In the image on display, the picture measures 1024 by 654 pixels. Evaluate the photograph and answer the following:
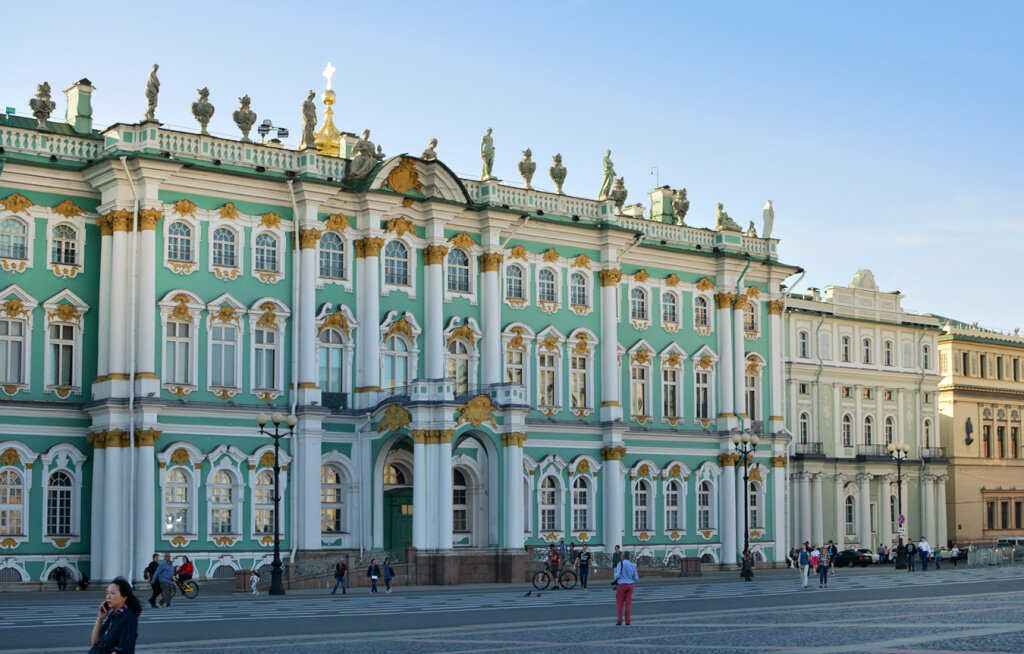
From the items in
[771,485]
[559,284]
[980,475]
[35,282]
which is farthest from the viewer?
[980,475]

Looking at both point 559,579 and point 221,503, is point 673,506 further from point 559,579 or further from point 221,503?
point 221,503

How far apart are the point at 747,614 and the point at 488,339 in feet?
87.8

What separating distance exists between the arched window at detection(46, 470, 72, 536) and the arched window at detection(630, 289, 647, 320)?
84.4ft

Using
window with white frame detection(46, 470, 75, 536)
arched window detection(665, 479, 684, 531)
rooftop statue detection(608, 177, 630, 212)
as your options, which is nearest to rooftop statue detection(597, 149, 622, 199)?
rooftop statue detection(608, 177, 630, 212)

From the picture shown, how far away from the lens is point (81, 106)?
53.5 m

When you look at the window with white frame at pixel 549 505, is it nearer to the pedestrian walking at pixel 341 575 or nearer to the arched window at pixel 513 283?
the arched window at pixel 513 283

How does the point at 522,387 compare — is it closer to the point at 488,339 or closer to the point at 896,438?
the point at 488,339

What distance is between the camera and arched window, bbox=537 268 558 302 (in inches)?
2355

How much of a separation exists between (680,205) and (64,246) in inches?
1169

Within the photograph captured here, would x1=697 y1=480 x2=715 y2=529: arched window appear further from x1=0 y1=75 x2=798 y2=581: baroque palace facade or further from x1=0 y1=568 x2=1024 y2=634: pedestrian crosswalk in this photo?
x1=0 y1=568 x2=1024 y2=634: pedestrian crosswalk

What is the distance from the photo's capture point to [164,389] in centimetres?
4906

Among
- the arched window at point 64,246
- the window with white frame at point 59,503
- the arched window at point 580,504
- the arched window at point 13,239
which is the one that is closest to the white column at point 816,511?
the arched window at point 580,504

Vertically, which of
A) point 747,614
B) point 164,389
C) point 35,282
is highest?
point 35,282

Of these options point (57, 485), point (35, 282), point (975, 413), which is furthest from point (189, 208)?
point (975, 413)
